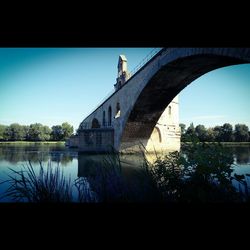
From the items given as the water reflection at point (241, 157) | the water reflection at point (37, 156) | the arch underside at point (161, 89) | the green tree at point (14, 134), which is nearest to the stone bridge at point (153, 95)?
the arch underside at point (161, 89)

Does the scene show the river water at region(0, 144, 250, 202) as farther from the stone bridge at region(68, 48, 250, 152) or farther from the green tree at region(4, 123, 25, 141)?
the green tree at region(4, 123, 25, 141)

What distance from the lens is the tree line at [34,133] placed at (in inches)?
2539

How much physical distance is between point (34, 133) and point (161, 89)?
55.8 meters

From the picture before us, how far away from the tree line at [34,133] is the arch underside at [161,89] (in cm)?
4363

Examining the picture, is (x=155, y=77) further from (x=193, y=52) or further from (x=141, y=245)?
(x=141, y=245)

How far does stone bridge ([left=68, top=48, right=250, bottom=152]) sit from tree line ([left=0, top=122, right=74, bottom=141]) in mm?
33677

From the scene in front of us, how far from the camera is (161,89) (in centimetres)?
1669

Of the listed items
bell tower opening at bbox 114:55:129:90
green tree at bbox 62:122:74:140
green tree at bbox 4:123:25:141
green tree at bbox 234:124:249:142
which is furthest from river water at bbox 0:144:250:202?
green tree at bbox 4:123:25:141

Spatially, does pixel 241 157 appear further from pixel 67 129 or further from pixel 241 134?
pixel 67 129

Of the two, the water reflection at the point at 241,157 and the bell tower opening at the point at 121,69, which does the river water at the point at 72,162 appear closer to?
the water reflection at the point at 241,157
